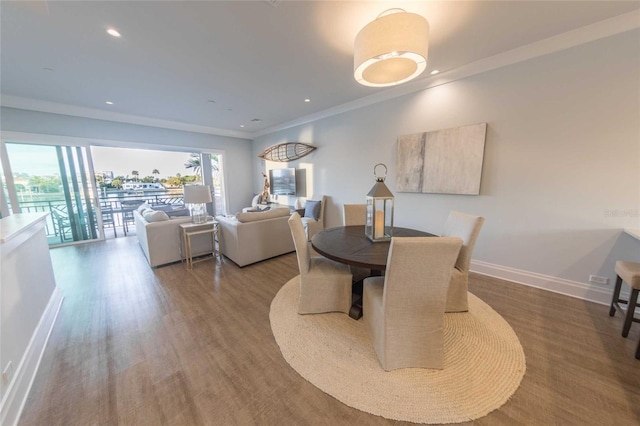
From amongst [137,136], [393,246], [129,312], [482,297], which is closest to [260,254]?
[129,312]

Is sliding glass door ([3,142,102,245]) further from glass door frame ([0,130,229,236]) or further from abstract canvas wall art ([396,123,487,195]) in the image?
abstract canvas wall art ([396,123,487,195])

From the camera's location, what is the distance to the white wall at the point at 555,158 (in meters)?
2.10

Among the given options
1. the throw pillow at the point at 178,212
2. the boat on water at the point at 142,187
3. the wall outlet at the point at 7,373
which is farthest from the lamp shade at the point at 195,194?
the boat on water at the point at 142,187

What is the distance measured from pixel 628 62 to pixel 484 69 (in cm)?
113

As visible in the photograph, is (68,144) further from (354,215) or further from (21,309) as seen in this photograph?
(354,215)

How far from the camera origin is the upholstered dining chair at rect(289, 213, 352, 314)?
2.08 meters

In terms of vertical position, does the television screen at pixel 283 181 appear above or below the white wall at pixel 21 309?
above

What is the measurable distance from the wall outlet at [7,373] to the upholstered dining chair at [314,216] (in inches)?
141

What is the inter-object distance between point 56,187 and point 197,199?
348 centimetres

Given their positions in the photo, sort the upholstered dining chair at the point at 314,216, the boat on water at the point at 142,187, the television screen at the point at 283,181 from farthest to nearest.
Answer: the boat on water at the point at 142,187 < the television screen at the point at 283,181 < the upholstered dining chair at the point at 314,216

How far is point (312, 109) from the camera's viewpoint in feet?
14.9

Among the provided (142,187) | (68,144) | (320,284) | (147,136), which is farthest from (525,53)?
(142,187)

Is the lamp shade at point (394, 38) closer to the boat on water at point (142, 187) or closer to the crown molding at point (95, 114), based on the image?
the crown molding at point (95, 114)

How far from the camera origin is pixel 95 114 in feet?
14.9
